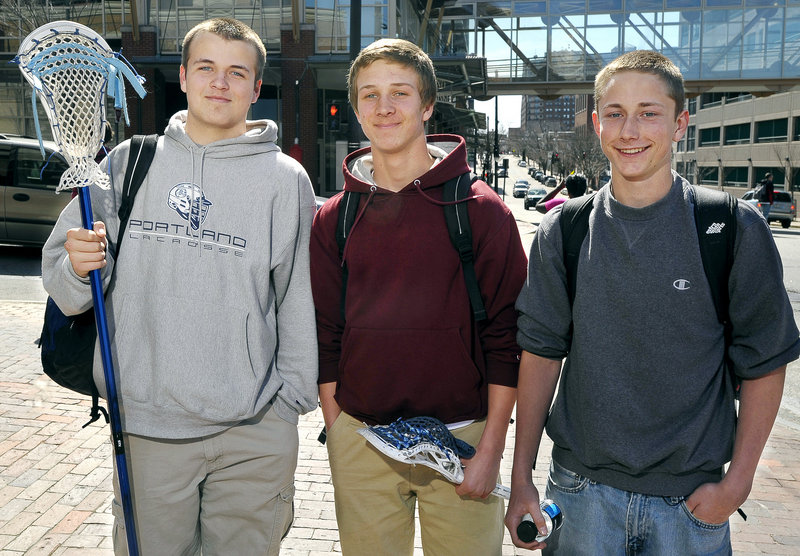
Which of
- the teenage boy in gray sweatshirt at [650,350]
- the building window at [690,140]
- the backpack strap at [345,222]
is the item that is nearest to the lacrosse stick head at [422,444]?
the teenage boy in gray sweatshirt at [650,350]

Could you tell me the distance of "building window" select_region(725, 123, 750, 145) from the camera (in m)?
57.8

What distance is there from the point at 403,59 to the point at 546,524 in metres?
1.66

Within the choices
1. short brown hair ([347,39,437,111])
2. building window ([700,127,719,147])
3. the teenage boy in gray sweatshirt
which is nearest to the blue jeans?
the teenage boy in gray sweatshirt

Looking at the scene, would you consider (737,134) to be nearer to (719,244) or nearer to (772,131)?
(772,131)

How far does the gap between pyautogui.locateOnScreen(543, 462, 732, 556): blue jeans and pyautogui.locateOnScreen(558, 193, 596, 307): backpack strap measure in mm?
615

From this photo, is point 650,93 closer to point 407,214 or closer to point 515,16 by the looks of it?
point 407,214

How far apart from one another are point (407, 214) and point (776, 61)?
34.8m

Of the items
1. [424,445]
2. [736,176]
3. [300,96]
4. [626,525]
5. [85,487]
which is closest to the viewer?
[626,525]

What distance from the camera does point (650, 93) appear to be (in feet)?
7.79

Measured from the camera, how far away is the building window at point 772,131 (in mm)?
51344

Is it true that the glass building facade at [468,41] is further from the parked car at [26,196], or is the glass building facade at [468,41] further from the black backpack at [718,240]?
the black backpack at [718,240]

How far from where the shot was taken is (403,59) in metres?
2.71

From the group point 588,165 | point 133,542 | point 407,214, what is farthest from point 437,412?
point 588,165

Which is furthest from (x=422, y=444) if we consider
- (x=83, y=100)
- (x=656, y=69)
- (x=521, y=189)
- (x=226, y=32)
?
(x=521, y=189)
